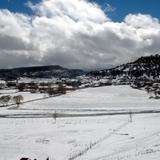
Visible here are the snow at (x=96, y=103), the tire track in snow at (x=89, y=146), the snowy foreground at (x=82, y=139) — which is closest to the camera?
the tire track in snow at (x=89, y=146)

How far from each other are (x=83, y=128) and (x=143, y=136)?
1505 cm

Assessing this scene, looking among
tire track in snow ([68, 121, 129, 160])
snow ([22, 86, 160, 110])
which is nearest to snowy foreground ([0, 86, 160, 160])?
tire track in snow ([68, 121, 129, 160])

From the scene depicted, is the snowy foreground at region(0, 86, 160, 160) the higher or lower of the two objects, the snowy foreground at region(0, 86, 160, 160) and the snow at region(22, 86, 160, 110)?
the higher

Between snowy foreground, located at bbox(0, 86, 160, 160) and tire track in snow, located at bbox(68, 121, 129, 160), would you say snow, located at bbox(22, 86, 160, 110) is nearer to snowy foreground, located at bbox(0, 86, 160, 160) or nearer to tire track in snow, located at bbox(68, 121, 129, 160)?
snowy foreground, located at bbox(0, 86, 160, 160)

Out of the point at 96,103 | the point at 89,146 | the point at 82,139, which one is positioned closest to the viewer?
the point at 89,146

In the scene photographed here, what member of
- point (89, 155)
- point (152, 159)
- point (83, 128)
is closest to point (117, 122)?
point (83, 128)

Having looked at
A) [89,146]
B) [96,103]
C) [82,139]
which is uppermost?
[89,146]

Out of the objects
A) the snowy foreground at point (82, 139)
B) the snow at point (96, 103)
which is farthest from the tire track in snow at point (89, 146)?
the snow at point (96, 103)

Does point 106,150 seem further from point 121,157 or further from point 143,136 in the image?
point 143,136

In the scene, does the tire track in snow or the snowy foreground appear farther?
the snowy foreground

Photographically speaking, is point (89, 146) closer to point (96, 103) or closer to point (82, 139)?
point (82, 139)

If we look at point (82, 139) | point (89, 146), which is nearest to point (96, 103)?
point (82, 139)

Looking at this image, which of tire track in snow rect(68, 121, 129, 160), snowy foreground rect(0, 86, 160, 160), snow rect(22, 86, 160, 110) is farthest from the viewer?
snow rect(22, 86, 160, 110)

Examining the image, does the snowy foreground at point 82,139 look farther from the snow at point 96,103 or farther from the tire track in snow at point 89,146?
the snow at point 96,103
